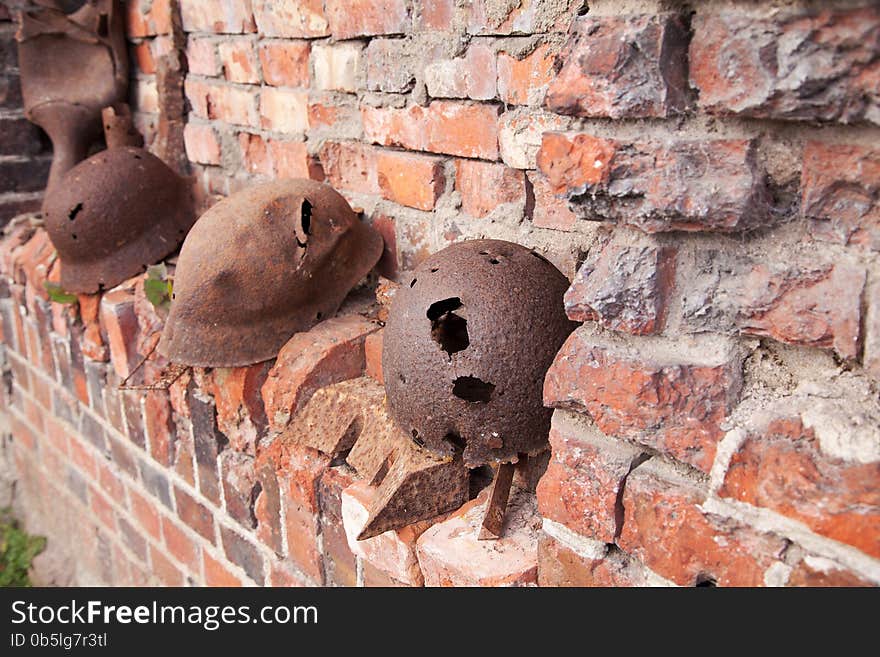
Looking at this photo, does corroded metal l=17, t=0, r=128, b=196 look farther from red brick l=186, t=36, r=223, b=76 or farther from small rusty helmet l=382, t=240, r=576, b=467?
small rusty helmet l=382, t=240, r=576, b=467

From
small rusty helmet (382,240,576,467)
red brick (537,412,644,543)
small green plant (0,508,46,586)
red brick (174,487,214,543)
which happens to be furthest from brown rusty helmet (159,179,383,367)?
small green plant (0,508,46,586)

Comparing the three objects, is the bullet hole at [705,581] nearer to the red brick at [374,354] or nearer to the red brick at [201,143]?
the red brick at [374,354]

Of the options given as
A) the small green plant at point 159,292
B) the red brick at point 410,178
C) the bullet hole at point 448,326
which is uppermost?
the red brick at point 410,178

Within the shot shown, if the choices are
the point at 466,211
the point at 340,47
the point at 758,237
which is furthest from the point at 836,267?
the point at 340,47

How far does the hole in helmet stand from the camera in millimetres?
1235

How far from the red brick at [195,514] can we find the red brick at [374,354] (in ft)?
2.34

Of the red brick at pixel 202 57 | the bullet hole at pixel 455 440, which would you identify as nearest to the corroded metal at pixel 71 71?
the red brick at pixel 202 57

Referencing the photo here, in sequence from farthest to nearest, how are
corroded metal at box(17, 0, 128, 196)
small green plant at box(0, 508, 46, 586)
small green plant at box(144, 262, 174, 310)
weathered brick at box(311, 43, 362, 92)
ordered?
1. small green plant at box(0, 508, 46, 586)
2. corroded metal at box(17, 0, 128, 196)
3. small green plant at box(144, 262, 174, 310)
4. weathered brick at box(311, 43, 362, 92)

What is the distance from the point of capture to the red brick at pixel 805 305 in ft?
2.83

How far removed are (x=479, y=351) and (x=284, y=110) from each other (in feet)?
3.94

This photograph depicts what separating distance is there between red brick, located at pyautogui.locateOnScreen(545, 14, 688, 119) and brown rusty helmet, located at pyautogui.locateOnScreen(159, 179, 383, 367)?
0.85 meters

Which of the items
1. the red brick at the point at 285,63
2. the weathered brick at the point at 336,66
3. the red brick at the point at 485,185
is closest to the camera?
the red brick at the point at 485,185

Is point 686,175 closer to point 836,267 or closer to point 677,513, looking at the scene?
point 836,267

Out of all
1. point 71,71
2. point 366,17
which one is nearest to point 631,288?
point 366,17
